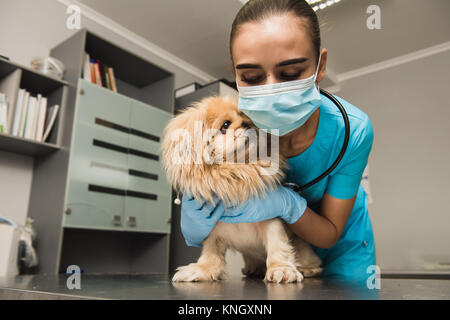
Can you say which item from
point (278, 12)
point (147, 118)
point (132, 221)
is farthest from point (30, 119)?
point (278, 12)

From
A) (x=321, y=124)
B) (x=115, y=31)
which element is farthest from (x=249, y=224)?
(x=115, y=31)

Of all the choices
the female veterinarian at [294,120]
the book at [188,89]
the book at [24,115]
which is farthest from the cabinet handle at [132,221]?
the female veterinarian at [294,120]

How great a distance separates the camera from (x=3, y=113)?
6.41 feet

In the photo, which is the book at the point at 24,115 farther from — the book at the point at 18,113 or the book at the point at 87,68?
the book at the point at 87,68

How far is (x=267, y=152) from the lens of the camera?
89 cm

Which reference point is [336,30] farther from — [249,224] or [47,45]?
[249,224]

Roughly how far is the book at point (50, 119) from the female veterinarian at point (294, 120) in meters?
1.70

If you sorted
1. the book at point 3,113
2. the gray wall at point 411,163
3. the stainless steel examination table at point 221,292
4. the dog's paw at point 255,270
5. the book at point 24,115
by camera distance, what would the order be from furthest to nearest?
the gray wall at point 411,163
the book at point 24,115
the book at point 3,113
the dog's paw at point 255,270
the stainless steel examination table at point 221,292

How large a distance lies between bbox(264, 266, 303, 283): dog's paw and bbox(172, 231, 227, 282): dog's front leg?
0.51 ft

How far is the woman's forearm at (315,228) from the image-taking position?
0.88 metres

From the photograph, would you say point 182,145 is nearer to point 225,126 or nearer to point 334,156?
point 225,126

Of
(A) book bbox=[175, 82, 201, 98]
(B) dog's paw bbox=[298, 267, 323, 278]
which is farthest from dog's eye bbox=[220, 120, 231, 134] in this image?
(A) book bbox=[175, 82, 201, 98]

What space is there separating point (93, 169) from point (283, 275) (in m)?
1.87
